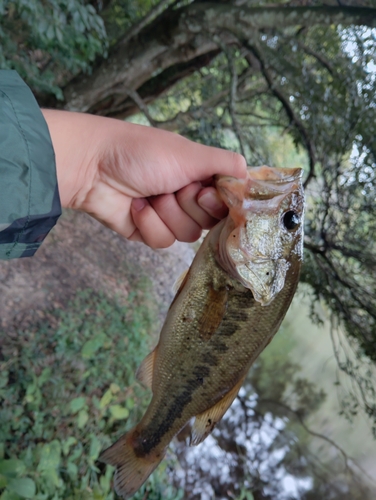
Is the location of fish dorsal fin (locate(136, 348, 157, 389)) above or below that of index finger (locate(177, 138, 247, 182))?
below

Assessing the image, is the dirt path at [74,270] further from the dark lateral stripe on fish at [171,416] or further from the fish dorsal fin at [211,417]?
the fish dorsal fin at [211,417]

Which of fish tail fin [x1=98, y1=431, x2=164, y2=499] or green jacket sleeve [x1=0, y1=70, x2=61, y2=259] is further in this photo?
fish tail fin [x1=98, y1=431, x2=164, y2=499]

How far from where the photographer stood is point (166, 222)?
2.13 meters

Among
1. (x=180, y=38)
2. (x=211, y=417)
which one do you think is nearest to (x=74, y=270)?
(x=180, y=38)

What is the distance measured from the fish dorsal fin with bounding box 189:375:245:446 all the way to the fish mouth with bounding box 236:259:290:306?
0.51m

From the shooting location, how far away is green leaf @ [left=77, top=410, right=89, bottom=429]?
3361 millimetres

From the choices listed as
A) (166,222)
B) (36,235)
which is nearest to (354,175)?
(166,222)

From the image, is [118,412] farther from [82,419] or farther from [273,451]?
[273,451]

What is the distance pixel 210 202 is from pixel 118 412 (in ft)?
9.08

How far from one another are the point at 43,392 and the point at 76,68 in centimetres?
304

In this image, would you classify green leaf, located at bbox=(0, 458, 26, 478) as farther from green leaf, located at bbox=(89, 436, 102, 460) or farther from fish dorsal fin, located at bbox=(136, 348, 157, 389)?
fish dorsal fin, located at bbox=(136, 348, 157, 389)

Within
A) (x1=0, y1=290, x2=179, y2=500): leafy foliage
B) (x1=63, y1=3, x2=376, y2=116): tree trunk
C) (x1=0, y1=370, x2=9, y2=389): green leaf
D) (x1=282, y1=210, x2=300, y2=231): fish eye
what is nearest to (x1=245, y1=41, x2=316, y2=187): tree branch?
(x1=63, y1=3, x2=376, y2=116): tree trunk

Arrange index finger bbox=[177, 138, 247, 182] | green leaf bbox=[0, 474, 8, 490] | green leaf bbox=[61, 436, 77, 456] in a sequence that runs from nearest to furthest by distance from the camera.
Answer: index finger bbox=[177, 138, 247, 182]
green leaf bbox=[0, 474, 8, 490]
green leaf bbox=[61, 436, 77, 456]

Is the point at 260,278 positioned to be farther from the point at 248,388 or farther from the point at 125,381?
the point at 248,388
